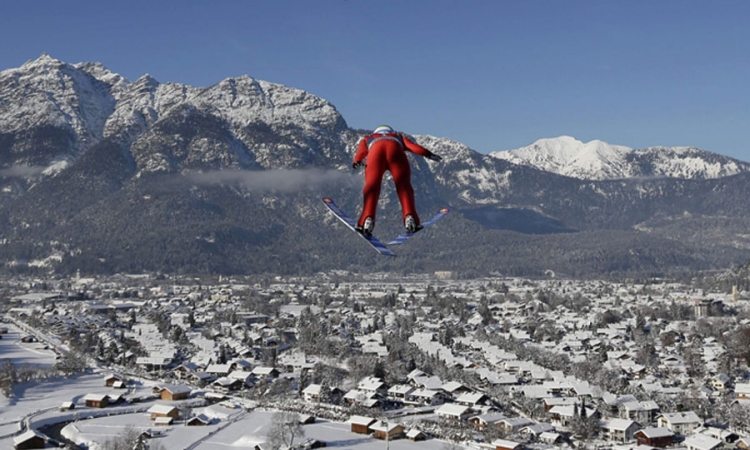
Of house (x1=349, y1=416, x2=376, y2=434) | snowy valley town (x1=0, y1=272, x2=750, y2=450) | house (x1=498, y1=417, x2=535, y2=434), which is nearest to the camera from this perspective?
snowy valley town (x1=0, y1=272, x2=750, y2=450)

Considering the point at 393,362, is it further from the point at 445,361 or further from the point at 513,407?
the point at 513,407

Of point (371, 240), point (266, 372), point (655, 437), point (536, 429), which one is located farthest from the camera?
point (266, 372)

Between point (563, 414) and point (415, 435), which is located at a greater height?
point (563, 414)

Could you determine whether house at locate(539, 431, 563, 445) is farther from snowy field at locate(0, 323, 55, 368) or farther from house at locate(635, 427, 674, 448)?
snowy field at locate(0, 323, 55, 368)

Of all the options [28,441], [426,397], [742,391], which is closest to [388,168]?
[28,441]

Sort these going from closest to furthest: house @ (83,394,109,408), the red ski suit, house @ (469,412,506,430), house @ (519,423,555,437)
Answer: the red ski suit
house @ (519,423,555,437)
house @ (469,412,506,430)
house @ (83,394,109,408)

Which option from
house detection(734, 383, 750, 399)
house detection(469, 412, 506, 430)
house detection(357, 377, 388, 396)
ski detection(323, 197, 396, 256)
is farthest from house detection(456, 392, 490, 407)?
ski detection(323, 197, 396, 256)

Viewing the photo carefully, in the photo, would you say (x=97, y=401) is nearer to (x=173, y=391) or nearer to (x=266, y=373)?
(x=173, y=391)

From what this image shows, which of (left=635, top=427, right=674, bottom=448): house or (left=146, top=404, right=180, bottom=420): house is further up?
(left=146, top=404, right=180, bottom=420): house
